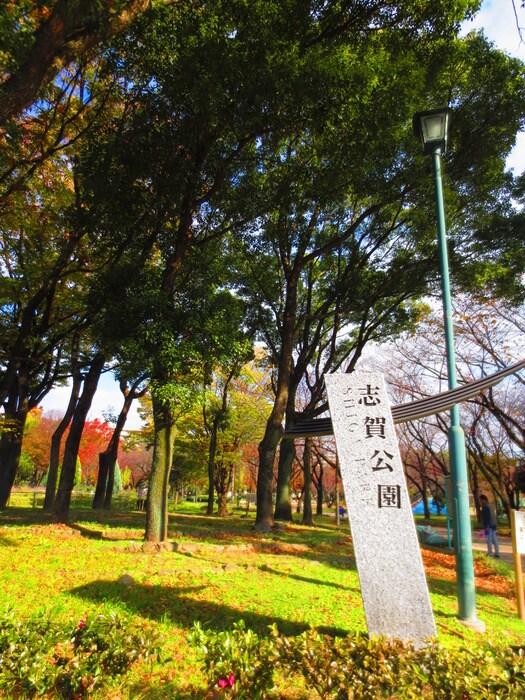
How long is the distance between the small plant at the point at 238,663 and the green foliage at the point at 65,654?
40cm

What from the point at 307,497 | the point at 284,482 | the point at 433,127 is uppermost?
the point at 433,127

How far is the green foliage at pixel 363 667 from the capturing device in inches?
93.6

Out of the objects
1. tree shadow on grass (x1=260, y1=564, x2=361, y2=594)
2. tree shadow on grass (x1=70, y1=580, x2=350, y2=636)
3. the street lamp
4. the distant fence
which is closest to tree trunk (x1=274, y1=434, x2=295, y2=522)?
tree shadow on grass (x1=260, y1=564, x2=361, y2=594)

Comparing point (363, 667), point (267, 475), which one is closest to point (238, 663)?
point (363, 667)

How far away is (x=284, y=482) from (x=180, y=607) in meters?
10.6

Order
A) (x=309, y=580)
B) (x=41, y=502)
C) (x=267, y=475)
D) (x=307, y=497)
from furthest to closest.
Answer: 1. (x=41, y=502)
2. (x=307, y=497)
3. (x=267, y=475)
4. (x=309, y=580)

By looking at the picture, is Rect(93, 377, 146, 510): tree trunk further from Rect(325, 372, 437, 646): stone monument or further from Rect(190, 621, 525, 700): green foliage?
Rect(190, 621, 525, 700): green foliage

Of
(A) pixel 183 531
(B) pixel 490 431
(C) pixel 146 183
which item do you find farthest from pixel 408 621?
(B) pixel 490 431

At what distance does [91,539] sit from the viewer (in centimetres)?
832

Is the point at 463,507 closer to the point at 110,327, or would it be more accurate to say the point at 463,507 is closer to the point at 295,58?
the point at 110,327

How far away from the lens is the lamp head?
5672 millimetres

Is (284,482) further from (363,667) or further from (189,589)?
(363,667)

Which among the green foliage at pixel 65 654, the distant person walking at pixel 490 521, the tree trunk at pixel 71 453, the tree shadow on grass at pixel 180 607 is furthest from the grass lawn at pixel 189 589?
the distant person walking at pixel 490 521

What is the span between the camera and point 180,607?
4.79 meters
